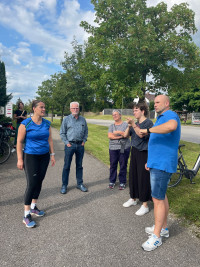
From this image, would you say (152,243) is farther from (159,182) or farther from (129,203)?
(129,203)

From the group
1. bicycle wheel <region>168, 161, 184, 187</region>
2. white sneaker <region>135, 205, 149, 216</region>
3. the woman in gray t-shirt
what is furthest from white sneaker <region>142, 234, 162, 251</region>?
bicycle wheel <region>168, 161, 184, 187</region>

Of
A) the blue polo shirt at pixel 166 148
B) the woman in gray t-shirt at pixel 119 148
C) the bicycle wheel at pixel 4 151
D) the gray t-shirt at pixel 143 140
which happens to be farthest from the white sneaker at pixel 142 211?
the bicycle wheel at pixel 4 151

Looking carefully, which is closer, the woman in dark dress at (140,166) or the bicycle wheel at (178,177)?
the woman in dark dress at (140,166)

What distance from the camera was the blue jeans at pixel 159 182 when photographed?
2758 mm

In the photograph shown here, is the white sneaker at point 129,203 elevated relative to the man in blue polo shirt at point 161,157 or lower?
lower

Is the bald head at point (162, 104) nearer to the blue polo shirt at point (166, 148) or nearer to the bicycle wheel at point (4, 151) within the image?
the blue polo shirt at point (166, 148)

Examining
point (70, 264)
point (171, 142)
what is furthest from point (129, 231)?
point (171, 142)

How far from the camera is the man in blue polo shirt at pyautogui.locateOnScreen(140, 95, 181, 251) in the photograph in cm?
267

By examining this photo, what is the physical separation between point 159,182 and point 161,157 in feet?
1.12

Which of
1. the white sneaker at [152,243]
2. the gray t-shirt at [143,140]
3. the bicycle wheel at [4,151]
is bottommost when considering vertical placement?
the white sneaker at [152,243]

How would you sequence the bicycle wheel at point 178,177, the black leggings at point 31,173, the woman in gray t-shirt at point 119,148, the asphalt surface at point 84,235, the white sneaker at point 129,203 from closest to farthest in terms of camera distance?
the asphalt surface at point 84,235
the black leggings at point 31,173
the white sneaker at point 129,203
the woman in gray t-shirt at point 119,148
the bicycle wheel at point 178,177

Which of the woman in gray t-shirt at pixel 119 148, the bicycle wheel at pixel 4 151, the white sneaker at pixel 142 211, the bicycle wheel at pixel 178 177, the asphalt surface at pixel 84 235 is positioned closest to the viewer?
the asphalt surface at pixel 84 235

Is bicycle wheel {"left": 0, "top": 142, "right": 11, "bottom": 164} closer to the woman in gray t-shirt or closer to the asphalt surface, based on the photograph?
the asphalt surface

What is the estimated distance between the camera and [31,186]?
11.1ft
